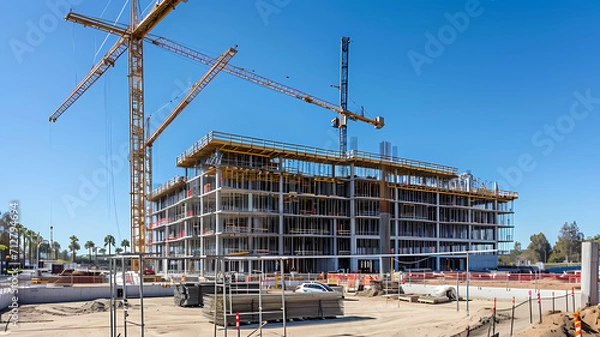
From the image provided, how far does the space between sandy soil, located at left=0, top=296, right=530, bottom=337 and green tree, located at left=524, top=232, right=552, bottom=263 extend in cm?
14953

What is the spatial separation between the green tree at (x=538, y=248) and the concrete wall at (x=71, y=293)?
5953 inches

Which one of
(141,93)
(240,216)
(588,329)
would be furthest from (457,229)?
(588,329)

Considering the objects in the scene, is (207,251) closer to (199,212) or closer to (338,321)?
(199,212)

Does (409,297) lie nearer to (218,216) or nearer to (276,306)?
(276,306)

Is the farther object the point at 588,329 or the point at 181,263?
the point at 181,263

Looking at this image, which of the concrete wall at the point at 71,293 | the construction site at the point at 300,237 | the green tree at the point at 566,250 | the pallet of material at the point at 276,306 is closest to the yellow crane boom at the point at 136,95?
the construction site at the point at 300,237

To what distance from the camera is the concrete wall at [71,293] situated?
126 ft

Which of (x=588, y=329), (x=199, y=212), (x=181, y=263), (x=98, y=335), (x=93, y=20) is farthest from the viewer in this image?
(x=181, y=263)

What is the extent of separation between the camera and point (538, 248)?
170625 mm

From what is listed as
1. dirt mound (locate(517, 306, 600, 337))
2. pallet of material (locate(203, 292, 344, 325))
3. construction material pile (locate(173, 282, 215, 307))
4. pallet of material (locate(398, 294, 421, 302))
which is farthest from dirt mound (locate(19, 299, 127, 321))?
dirt mound (locate(517, 306, 600, 337))

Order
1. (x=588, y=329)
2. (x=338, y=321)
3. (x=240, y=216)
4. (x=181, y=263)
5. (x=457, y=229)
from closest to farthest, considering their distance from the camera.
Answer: (x=588, y=329), (x=338, y=321), (x=240, y=216), (x=181, y=263), (x=457, y=229)

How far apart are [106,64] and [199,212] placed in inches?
942

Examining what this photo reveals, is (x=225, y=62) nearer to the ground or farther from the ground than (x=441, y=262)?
farther from the ground

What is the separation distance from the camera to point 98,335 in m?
22.3
